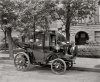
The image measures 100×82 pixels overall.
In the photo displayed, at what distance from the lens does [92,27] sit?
3025 centimetres

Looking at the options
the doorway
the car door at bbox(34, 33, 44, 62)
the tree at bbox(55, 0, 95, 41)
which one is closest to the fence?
the tree at bbox(55, 0, 95, 41)

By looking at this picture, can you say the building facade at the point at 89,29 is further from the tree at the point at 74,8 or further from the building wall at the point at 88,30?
the tree at the point at 74,8

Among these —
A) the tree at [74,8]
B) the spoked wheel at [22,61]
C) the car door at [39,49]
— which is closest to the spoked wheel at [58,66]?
the car door at [39,49]

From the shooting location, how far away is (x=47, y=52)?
10.2 meters

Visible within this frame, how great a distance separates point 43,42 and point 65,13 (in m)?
5.59

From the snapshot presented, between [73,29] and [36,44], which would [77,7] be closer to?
[36,44]

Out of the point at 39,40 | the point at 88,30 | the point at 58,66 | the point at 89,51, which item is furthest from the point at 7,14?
the point at 88,30

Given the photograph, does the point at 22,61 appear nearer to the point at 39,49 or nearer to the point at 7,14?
the point at 39,49

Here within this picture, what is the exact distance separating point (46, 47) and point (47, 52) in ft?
0.84

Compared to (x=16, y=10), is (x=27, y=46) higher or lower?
lower

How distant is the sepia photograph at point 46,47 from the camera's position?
31.9ft

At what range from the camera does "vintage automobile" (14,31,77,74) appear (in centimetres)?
1000

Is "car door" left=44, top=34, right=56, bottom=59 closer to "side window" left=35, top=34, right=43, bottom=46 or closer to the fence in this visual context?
"side window" left=35, top=34, right=43, bottom=46

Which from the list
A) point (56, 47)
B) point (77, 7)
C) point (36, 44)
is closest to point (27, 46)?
point (36, 44)
